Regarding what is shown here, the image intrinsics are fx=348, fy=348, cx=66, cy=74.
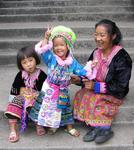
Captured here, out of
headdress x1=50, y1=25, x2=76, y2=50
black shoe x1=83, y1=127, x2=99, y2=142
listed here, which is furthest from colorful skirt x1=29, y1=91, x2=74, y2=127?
headdress x1=50, y1=25, x2=76, y2=50

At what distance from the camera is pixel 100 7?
5895 millimetres

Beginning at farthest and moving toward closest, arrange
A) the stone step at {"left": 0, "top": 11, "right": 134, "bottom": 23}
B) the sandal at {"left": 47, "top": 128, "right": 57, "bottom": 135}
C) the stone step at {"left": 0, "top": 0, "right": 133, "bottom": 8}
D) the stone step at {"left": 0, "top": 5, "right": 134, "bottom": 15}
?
1. the stone step at {"left": 0, "top": 0, "right": 133, "bottom": 8}
2. the stone step at {"left": 0, "top": 5, "right": 134, "bottom": 15}
3. the stone step at {"left": 0, "top": 11, "right": 134, "bottom": 23}
4. the sandal at {"left": 47, "top": 128, "right": 57, "bottom": 135}

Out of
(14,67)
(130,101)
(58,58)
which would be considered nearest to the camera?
(58,58)

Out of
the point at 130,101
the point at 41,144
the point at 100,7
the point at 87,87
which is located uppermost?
the point at 100,7

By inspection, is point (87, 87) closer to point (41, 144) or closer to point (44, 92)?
point (44, 92)

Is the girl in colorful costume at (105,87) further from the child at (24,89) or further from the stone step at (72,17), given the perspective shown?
the stone step at (72,17)

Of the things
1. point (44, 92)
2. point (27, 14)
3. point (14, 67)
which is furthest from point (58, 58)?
point (27, 14)

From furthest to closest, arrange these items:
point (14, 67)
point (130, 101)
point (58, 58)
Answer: point (14, 67), point (130, 101), point (58, 58)

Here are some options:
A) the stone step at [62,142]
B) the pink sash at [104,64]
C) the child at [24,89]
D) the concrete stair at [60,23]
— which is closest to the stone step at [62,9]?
the concrete stair at [60,23]

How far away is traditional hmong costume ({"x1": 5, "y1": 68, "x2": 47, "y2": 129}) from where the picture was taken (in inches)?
128

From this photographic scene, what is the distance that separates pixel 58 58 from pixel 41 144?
804 mm

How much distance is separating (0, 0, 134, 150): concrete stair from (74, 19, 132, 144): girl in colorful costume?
13 centimetres

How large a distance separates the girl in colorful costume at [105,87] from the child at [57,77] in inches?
6.2

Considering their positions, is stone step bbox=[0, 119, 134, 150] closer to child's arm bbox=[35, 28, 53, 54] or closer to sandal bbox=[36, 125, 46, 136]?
sandal bbox=[36, 125, 46, 136]
